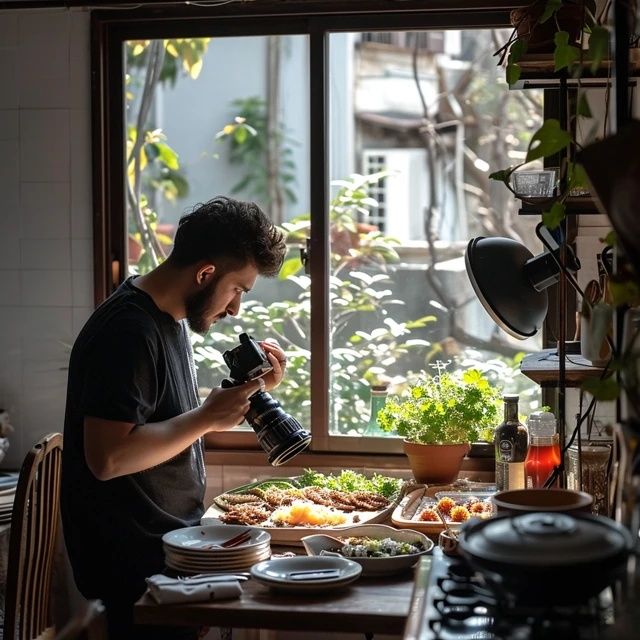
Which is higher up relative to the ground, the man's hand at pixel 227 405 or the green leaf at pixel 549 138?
the green leaf at pixel 549 138

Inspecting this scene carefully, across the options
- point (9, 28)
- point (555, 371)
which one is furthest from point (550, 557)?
point (9, 28)

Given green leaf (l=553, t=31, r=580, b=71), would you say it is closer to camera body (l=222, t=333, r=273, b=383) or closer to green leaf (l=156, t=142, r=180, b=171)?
camera body (l=222, t=333, r=273, b=383)

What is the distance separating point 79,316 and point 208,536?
1.33 m

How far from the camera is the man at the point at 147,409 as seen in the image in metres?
2.38

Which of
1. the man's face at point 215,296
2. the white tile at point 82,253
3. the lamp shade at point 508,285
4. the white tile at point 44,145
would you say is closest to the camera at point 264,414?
the man's face at point 215,296

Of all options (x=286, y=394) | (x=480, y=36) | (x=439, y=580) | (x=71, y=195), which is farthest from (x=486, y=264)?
(x=480, y=36)

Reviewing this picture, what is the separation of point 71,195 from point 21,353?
56cm

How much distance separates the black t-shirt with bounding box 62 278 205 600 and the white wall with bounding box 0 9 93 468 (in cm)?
100

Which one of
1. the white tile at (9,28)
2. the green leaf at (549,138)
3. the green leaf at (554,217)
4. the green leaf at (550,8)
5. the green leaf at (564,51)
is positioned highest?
the white tile at (9,28)

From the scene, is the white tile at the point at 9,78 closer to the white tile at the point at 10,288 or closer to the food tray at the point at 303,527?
the white tile at the point at 10,288

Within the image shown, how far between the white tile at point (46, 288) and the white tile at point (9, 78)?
1.87 ft

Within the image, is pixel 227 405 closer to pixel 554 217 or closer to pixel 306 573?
pixel 306 573

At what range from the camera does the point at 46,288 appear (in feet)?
11.5

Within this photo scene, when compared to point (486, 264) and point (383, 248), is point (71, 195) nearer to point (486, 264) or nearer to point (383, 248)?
point (383, 248)
